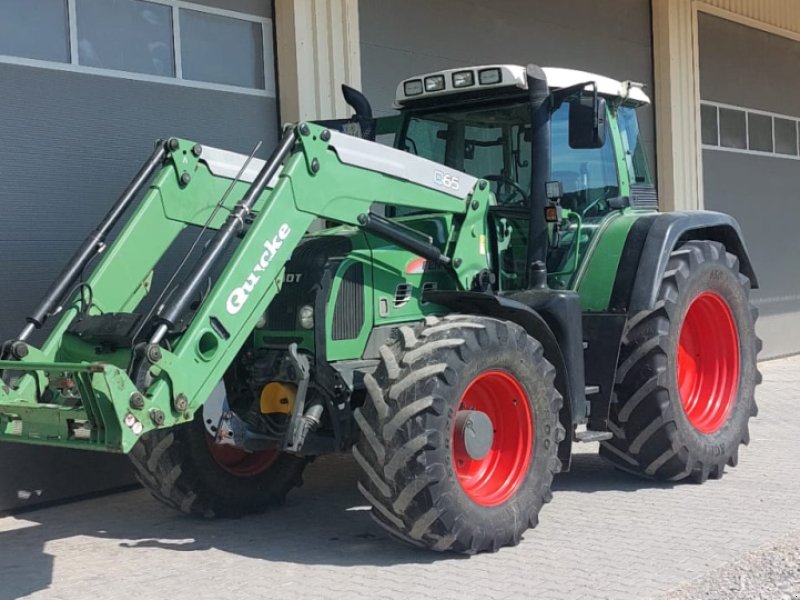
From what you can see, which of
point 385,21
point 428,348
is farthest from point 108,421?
point 385,21

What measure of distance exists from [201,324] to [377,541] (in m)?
1.68

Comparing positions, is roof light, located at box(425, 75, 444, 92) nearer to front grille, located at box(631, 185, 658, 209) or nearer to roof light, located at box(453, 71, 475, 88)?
roof light, located at box(453, 71, 475, 88)

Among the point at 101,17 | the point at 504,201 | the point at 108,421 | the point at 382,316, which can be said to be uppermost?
the point at 101,17

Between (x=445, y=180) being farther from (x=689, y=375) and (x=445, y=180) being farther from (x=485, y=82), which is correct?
(x=689, y=375)

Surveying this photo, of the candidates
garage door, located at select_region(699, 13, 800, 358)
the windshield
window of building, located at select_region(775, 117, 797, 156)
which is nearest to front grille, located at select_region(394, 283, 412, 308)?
the windshield

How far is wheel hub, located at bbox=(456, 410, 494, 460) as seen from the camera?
17.4 feet

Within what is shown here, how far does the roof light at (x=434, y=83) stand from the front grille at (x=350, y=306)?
146 centimetres

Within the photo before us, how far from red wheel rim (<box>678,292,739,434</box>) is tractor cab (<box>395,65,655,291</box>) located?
1.07 meters

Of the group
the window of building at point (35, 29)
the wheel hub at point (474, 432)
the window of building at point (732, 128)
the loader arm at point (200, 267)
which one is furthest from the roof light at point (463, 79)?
the window of building at point (732, 128)

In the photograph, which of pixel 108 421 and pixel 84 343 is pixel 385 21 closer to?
pixel 84 343

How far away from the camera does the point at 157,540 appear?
5918mm

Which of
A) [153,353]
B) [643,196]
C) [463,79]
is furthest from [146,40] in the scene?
[153,353]

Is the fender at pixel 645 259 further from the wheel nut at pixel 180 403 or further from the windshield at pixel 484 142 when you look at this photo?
the wheel nut at pixel 180 403

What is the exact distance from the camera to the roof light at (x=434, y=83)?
6543 millimetres
